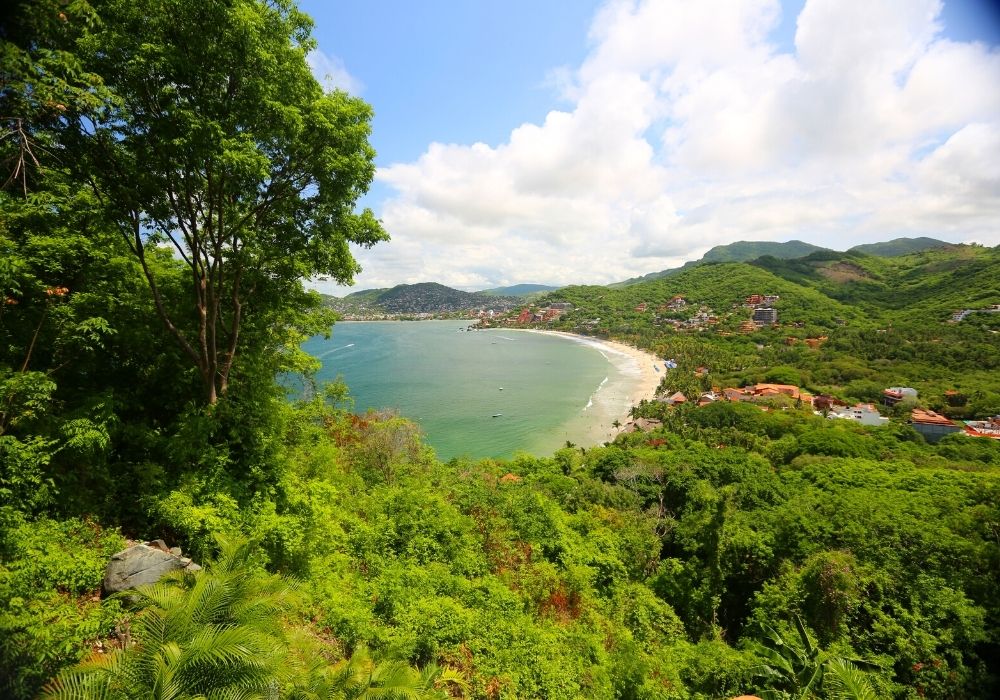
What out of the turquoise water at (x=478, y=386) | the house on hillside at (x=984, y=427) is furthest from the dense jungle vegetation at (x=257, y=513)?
the house on hillside at (x=984, y=427)

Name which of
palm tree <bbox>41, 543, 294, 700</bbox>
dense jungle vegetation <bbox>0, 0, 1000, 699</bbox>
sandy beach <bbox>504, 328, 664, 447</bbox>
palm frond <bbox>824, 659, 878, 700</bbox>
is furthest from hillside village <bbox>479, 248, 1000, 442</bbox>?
palm tree <bbox>41, 543, 294, 700</bbox>

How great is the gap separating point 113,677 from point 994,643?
15298mm

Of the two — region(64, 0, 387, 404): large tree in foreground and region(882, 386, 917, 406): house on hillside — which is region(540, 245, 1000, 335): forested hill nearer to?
region(882, 386, 917, 406): house on hillside

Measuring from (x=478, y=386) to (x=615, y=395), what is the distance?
2020 centimetres

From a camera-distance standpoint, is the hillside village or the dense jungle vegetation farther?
the hillside village

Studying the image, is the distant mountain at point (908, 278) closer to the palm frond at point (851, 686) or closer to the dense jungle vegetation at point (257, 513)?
the dense jungle vegetation at point (257, 513)

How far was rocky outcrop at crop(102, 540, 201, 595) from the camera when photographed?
509cm

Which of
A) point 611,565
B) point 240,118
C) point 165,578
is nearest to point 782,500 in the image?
→ point 611,565

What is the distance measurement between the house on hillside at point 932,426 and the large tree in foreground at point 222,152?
5477 centimetres

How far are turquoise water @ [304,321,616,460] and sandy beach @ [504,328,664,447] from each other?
998mm

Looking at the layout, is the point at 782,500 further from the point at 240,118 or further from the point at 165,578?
the point at 240,118

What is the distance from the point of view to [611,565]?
11867 millimetres

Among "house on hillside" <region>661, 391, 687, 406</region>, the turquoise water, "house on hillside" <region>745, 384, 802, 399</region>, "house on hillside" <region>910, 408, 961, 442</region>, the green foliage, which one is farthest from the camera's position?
"house on hillside" <region>745, 384, 802, 399</region>

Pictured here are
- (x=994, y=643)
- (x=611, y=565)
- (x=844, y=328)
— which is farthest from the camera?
(x=844, y=328)
